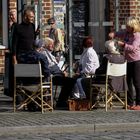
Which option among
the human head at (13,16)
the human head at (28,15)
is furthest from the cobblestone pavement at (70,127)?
the human head at (13,16)

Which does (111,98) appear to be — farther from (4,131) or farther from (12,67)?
(4,131)

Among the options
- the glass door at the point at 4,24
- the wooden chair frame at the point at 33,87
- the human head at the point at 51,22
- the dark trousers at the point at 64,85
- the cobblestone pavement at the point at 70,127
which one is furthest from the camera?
the glass door at the point at 4,24

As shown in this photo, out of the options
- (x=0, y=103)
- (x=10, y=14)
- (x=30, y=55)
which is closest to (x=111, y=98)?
(x=30, y=55)

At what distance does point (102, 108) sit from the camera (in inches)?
530

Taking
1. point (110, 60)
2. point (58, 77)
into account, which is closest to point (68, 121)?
point (110, 60)

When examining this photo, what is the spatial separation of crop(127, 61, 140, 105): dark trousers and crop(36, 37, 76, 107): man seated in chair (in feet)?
3.61

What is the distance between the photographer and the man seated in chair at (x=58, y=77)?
13297 millimetres

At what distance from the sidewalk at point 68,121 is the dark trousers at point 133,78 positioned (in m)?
0.56

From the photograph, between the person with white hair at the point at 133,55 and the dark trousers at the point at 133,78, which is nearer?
the person with white hair at the point at 133,55

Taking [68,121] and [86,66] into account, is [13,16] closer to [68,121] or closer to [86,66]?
[86,66]

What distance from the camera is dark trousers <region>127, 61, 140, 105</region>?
13227 millimetres

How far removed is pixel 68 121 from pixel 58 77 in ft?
6.56

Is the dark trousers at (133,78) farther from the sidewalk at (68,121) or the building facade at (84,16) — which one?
the building facade at (84,16)

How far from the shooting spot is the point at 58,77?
13477mm
